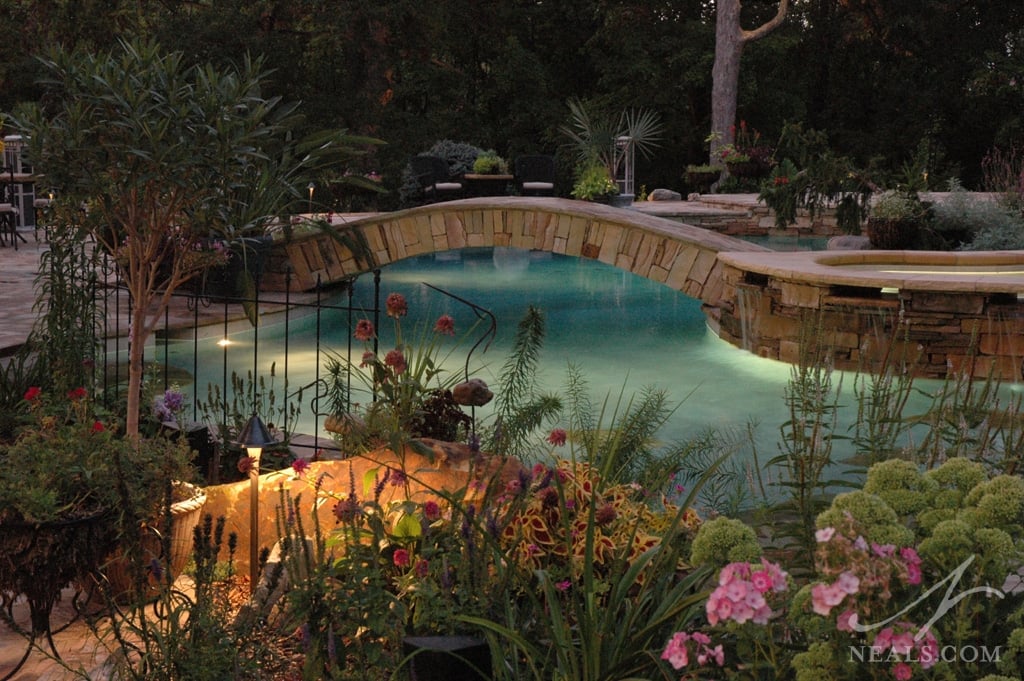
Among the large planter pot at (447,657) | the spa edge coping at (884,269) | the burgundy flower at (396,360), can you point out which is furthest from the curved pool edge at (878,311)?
the large planter pot at (447,657)

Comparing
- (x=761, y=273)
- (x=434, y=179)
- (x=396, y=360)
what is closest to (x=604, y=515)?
(x=396, y=360)

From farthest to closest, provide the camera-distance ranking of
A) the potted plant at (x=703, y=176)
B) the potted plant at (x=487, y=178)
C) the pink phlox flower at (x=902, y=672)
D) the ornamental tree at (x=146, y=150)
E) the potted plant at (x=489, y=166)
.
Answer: the potted plant at (x=703, y=176)
the potted plant at (x=489, y=166)
the potted plant at (x=487, y=178)
the ornamental tree at (x=146, y=150)
the pink phlox flower at (x=902, y=672)

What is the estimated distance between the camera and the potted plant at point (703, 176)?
20281 millimetres

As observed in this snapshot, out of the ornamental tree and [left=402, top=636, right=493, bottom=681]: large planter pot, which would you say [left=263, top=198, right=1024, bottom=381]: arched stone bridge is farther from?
[left=402, top=636, right=493, bottom=681]: large planter pot

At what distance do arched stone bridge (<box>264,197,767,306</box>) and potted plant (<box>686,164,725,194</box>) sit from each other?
1018 centimetres

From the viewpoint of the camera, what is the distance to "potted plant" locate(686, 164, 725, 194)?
20281mm

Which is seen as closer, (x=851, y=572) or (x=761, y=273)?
(x=851, y=572)

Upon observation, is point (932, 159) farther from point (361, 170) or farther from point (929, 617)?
point (929, 617)

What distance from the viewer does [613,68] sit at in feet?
74.7

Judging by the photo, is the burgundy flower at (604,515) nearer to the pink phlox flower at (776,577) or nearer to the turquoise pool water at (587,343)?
the pink phlox flower at (776,577)

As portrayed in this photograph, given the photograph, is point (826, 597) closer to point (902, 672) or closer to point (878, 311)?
point (902, 672)

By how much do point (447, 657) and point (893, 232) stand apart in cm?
923

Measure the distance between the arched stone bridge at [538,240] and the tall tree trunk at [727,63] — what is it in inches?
428

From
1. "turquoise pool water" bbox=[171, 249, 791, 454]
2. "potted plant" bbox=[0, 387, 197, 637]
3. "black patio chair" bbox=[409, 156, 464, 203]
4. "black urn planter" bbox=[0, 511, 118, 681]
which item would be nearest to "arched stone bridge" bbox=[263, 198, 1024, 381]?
"turquoise pool water" bbox=[171, 249, 791, 454]
